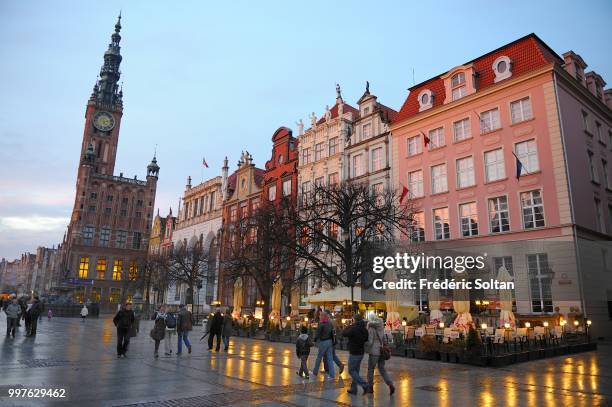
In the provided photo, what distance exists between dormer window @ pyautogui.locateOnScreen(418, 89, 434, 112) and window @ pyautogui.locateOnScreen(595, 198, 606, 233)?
13.1 metres

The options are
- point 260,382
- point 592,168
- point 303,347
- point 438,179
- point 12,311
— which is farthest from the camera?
point 438,179

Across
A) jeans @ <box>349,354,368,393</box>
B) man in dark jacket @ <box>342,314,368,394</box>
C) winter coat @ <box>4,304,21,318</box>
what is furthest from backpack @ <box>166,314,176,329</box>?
winter coat @ <box>4,304,21,318</box>

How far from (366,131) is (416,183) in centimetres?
770

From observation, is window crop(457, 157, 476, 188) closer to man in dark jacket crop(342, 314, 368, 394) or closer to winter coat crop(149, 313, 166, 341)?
winter coat crop(149, 313, 166, 341)

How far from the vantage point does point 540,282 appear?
2533 cm

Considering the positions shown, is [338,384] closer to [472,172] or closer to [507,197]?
[507,197]

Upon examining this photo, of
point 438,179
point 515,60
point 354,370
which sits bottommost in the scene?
point 354,370

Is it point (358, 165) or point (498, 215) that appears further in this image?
point (358, 165)

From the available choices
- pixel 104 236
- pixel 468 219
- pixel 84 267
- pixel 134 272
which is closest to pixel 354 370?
pixel 468 219

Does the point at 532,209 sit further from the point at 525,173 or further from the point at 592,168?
the point at 592,168

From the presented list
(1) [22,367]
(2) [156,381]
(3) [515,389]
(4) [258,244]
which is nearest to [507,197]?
(4) [258,244]

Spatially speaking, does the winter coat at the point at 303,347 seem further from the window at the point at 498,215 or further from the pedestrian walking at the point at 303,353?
the window at the point at 498,215

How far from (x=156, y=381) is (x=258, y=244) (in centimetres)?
2185

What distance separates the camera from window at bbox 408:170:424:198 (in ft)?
109
